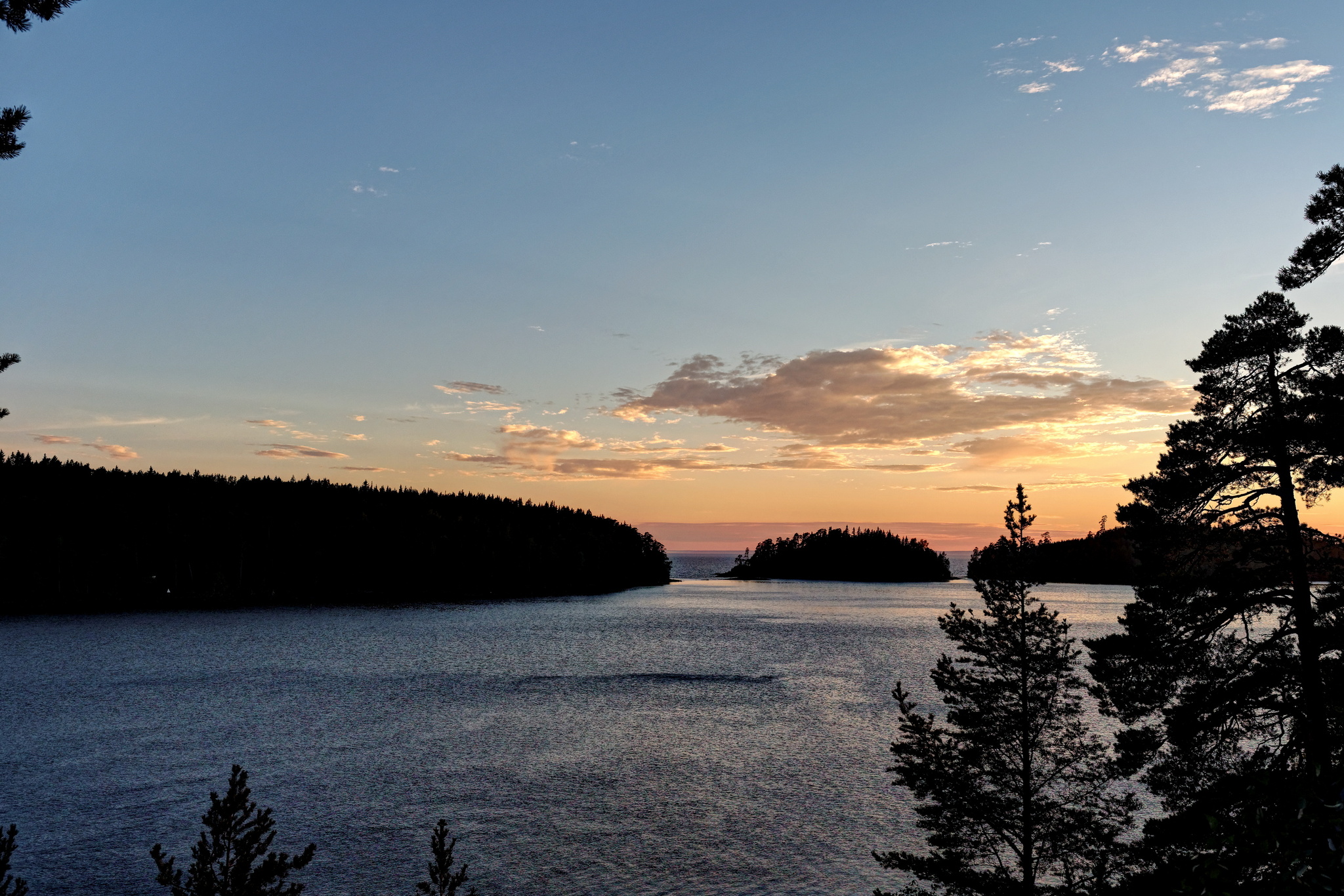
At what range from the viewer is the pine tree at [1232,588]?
16.1 m

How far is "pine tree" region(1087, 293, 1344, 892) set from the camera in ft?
53.0

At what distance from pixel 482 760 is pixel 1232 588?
91.3 ft

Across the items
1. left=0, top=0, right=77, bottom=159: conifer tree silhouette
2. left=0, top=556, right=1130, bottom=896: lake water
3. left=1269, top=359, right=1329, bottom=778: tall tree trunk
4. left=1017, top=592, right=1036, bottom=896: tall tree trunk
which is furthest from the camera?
left=0, top=556, right=1130, bottom=896: lake water

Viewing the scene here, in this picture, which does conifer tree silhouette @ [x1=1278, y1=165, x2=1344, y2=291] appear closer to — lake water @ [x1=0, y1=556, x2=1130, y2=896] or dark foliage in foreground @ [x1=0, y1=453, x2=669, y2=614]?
lake water @ [x1=0, y1=556, x2=1130, y2=896]

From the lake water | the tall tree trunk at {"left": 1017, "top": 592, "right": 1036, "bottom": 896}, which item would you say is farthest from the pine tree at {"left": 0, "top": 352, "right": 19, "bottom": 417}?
the tall tree trunk at {"left": 1017, "top": 592, "right": 1036, "bottom": 896}

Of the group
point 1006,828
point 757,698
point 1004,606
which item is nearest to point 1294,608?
point 1004,606

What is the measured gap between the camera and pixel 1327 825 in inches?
228

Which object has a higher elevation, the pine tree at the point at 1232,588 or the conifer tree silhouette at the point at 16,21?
the conifer tree silhouette at the point at 16,21

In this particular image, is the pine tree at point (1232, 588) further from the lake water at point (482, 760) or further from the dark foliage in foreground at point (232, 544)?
the dark foliage in foreground at point (232, 544)

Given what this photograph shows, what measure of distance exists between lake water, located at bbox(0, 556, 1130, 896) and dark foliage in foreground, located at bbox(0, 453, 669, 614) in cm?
5467

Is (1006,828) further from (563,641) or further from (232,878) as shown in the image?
(563,641)

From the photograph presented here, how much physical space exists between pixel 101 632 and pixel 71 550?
139 feet

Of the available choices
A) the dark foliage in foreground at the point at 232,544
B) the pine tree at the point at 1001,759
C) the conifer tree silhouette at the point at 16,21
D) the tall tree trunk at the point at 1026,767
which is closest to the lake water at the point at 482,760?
the pine tree at the point at 1001,759

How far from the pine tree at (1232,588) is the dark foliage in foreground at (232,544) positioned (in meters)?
142
